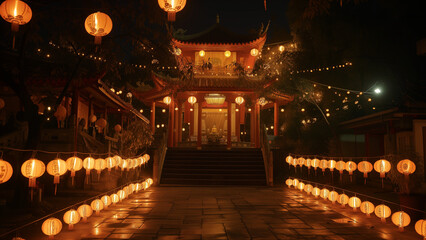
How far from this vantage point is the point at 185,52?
69.3ft

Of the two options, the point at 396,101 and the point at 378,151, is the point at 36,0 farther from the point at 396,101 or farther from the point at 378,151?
the point at 378,151

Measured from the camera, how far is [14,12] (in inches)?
251

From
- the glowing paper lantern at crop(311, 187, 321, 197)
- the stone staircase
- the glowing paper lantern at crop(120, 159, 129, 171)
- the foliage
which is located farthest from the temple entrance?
the glowing paper lantern at crop(311, 187, 321, 197)

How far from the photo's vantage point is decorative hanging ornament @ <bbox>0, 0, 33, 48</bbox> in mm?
6301

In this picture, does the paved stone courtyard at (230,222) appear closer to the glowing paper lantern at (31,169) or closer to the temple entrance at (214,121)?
the glowing paper lantern at (31,169)

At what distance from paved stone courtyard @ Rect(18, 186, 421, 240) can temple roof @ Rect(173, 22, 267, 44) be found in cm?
1282

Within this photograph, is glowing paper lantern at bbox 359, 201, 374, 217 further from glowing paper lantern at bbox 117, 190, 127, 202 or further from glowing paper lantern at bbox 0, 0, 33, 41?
glowing paper lantern at bbox 0, 0, 33, 41

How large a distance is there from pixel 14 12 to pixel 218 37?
15484 millimetres

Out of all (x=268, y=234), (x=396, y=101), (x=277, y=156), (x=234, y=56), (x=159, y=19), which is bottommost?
(x=268, y=234)

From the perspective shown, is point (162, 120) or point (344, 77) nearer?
point (344, 77)

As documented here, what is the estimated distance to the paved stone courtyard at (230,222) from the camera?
5.73 meters

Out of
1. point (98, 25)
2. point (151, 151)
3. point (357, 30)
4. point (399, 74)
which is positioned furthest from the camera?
point (357, 30)

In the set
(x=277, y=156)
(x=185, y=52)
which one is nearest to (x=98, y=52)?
(x=277, y=156)

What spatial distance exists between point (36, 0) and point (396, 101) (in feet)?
41.3
